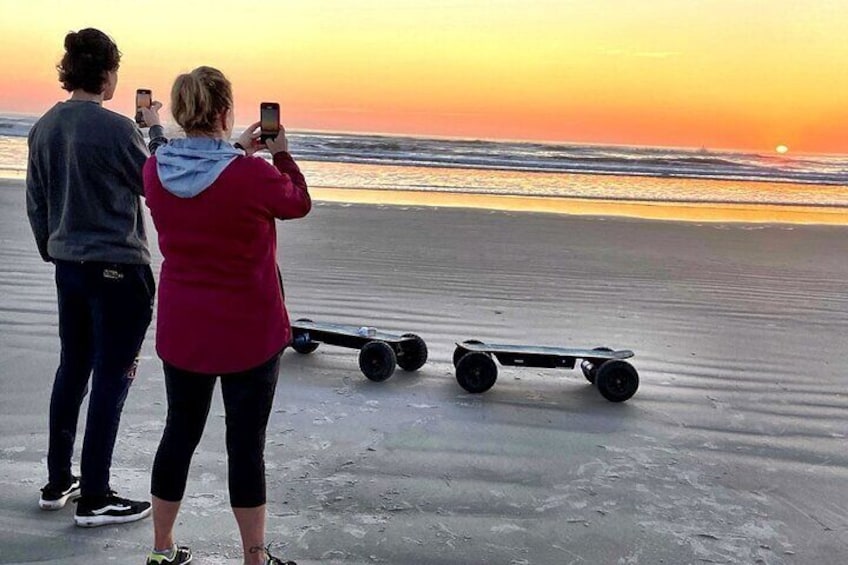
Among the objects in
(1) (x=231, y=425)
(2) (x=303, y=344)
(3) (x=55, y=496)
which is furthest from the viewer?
(2) (x=303, y=344)

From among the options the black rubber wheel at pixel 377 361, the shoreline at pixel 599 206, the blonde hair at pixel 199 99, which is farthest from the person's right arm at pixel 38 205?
the shoreline at pixel 599 206

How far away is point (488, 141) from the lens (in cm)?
5406

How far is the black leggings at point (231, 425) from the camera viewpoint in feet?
8.60

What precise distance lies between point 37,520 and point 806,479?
11.7ft

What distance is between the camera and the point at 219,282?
250cm

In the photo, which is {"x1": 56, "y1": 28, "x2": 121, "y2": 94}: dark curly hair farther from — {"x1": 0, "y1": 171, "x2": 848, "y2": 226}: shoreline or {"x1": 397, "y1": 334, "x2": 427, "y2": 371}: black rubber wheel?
{"x1": 0, "y1": 171, "x2": 848, "y2": 226}: shoreline

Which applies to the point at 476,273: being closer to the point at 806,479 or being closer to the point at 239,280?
the point at 806,479

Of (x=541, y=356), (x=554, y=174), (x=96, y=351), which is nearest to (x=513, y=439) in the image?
(x=541, y=356)

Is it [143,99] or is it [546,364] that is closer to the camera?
[143,99]

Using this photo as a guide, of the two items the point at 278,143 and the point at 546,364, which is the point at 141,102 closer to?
the point at 278,143

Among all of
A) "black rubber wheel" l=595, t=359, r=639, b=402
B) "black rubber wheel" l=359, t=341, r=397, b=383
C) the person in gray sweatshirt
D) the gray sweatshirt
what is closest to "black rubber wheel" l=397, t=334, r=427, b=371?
"black rubber wheel" l=359, t=341, r=397, b=383

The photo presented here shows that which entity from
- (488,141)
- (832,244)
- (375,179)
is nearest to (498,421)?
(832,244)

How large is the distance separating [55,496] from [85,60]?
A: 1.84 metres

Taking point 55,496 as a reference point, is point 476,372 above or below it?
above
